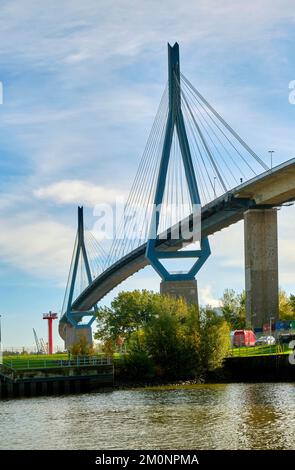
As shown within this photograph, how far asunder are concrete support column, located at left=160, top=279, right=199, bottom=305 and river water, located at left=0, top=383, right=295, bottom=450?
33640 mm

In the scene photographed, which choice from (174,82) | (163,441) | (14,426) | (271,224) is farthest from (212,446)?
(174,82)

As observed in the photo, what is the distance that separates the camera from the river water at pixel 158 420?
3559 cm

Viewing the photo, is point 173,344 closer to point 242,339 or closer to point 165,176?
point 242,339

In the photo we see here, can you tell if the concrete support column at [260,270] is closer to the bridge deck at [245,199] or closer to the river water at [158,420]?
the bridge deck at [245,199]

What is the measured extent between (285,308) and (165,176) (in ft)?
86.2

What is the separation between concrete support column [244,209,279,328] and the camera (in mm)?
86375

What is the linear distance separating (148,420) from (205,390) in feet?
52.6

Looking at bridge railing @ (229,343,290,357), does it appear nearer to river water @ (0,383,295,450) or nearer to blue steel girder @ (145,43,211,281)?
river water @ (0,383,295,450)

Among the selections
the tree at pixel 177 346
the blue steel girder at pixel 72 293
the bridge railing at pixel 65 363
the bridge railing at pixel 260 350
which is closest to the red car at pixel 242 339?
the bridge railing at pixel 260 350

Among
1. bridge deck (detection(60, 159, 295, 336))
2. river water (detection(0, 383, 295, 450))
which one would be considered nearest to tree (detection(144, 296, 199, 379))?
river water (detection(0, 383, 295, 450))

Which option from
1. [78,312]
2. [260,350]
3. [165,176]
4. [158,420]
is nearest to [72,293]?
[78,312]

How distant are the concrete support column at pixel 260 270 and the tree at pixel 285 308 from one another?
56.6ft

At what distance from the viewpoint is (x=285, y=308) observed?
354 ft
